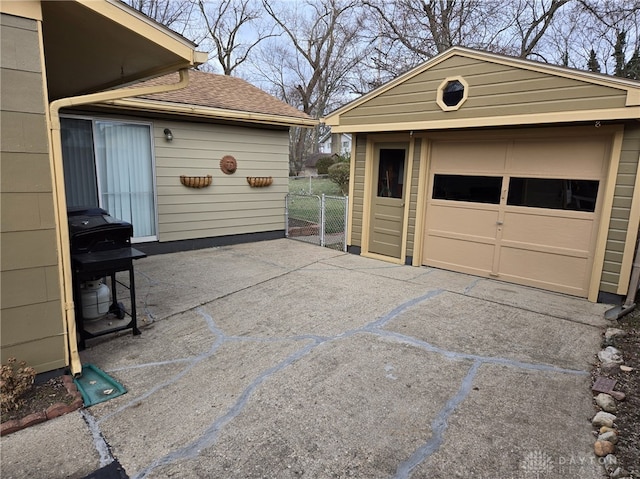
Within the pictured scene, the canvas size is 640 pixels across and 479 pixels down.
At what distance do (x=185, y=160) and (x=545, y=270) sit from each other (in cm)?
584

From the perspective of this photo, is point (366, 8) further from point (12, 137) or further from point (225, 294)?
point (12, 137)

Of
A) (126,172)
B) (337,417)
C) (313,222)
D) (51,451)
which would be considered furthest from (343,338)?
(313,222)

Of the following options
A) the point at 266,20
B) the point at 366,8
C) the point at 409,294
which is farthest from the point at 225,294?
the point at 266,20

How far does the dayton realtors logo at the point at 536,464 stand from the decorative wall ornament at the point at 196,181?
242 inches

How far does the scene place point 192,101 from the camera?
6.42 metres

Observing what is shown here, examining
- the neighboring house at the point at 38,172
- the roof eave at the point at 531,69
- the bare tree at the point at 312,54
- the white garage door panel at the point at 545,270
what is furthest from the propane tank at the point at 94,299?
the bare tree at the point at 312,54

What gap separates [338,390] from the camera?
2727mm

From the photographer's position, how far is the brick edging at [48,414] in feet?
7.38

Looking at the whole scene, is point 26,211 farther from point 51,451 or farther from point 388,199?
point 388,199

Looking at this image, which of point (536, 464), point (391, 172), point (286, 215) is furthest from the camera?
point (286, 215)

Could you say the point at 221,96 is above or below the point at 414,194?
above

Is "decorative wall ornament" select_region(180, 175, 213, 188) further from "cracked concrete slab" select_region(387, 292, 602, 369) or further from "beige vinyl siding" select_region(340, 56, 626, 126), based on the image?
"cracked concrete slab" select_region(387, 292, 602, 369)

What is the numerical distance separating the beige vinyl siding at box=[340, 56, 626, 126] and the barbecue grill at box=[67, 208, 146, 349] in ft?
13.6

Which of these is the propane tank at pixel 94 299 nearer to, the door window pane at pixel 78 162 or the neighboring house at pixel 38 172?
the neighboring house at pixel 38 172
